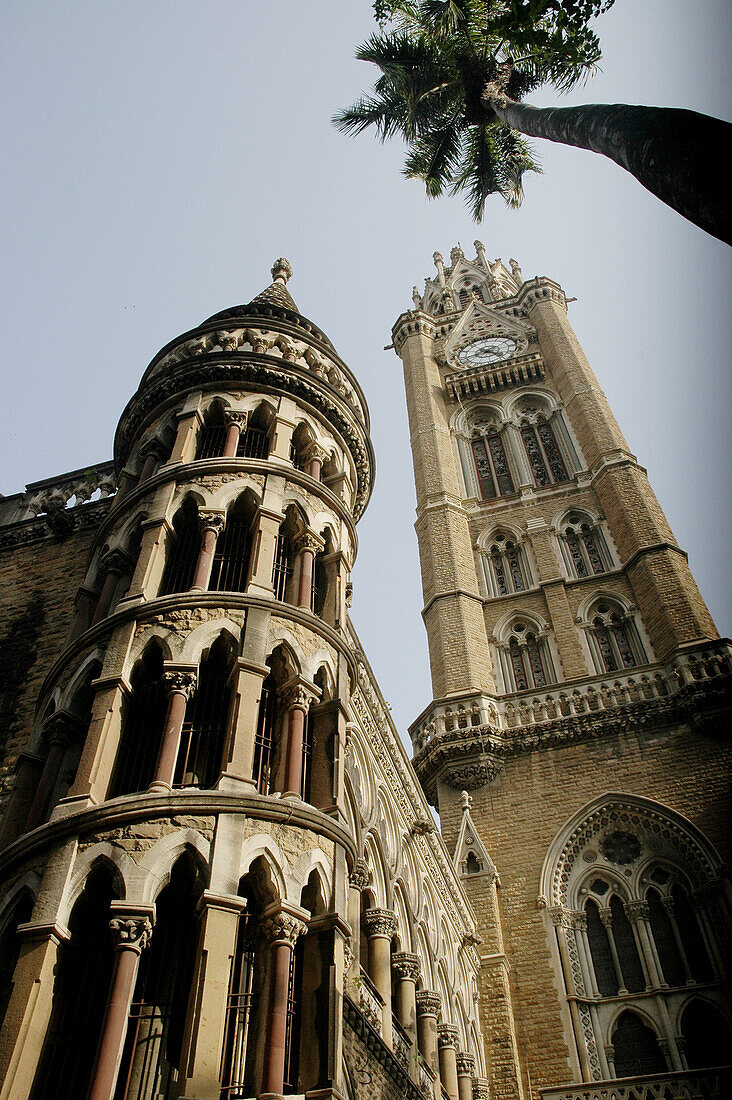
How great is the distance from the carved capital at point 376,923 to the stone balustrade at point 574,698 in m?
12.5

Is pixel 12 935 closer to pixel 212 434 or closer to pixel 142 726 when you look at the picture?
pixel 142 726

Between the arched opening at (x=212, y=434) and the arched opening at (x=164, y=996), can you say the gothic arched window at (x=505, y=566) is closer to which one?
the arched opening at (x=212, y=434)

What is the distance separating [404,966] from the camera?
1208 cm

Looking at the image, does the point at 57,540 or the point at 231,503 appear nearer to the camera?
the point at 231,503

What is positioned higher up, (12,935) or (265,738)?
(265,738)

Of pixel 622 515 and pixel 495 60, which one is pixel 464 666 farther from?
pixel 495 60

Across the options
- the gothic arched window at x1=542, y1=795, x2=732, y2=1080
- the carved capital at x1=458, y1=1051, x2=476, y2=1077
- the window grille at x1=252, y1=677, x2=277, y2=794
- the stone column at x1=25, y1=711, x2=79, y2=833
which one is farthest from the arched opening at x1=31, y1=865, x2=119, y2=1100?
the gothic arched window at x1=542, y1=795, x2=732, y2=1080

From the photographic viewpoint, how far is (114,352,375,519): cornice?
524 inches

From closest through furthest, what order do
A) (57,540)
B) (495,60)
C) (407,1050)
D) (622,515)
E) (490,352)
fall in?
(407,1050), (57,540), (495,60), (622,515), (490,352)

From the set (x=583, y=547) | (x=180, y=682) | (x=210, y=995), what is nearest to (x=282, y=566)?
(x=180, y=682)

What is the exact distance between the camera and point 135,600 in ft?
32.5

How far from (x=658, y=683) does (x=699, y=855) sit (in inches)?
192

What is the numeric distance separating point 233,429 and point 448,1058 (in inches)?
389

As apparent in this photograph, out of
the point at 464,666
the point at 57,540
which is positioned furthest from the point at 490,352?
the point at 57,540
